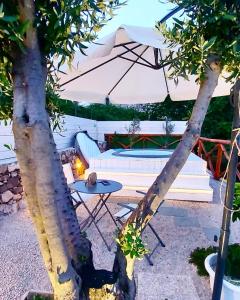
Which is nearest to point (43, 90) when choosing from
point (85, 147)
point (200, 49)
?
point (200, 49)

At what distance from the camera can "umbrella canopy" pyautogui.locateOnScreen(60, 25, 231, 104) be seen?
130 inches

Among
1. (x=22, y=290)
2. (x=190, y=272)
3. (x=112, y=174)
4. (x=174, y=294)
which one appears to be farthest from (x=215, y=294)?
(x=112, y=174)

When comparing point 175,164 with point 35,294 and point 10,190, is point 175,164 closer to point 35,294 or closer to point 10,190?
point 35,294

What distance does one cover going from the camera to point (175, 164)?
5.01ft

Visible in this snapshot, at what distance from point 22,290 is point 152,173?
3.14 m

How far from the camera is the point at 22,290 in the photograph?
2.43 metres

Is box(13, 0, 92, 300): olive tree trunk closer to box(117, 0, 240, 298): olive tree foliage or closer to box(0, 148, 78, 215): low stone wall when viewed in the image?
box(117, 0, 240, 298): olive tree foliage

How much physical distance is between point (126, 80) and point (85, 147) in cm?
356

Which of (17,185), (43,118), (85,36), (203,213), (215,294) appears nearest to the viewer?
(43,118)

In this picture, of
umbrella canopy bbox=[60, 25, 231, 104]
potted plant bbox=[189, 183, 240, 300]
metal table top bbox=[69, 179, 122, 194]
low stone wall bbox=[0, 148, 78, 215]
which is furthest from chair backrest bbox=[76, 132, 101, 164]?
A: potted plant bbox=[189, 183, 240, 300]

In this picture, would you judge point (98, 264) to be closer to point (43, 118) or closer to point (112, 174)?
point (43, 118)

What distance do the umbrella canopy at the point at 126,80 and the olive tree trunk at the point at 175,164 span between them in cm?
173

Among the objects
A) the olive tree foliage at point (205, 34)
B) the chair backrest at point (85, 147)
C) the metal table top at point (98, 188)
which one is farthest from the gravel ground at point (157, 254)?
the chair backrest at point (85, 147)

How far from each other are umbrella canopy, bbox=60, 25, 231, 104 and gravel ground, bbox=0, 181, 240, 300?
6.05ft
